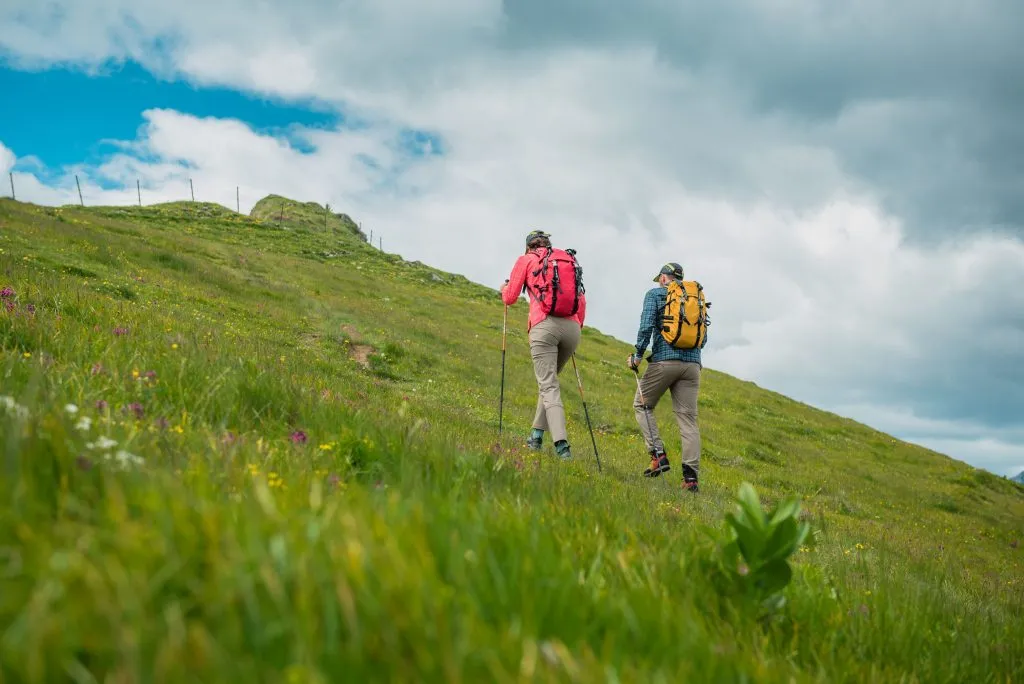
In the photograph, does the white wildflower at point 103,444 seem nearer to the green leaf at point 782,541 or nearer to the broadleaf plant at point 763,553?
the broadleaf plant at point 763,553

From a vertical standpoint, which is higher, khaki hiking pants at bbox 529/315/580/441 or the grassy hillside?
khaki hiking pants at bbox 529/315/580/441

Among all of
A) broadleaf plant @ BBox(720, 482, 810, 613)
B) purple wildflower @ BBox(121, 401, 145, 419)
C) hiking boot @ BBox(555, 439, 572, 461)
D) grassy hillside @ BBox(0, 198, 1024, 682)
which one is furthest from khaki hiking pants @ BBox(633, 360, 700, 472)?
purple wildflower @ BBox(121, 401, 145, 419)

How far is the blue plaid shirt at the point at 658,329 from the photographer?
398 inches

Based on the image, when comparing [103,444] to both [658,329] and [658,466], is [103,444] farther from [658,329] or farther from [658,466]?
[658,466]

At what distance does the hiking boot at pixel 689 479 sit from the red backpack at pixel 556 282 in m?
3.55

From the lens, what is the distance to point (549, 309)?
9.23 metres

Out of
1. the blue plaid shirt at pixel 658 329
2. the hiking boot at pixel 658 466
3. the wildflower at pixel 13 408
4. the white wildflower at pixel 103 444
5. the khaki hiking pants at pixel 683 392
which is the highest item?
the blue plaid shirt at pixel 658 329

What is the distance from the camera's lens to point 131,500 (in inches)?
60.0

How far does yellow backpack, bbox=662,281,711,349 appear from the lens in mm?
9922

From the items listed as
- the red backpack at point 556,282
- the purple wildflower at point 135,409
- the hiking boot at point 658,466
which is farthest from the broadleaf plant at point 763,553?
the hiking boot at point 658,466

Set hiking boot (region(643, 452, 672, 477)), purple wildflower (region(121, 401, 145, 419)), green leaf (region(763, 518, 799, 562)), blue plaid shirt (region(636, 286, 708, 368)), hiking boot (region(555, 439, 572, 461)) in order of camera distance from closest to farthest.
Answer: green leaf (region(763, 518, 799, 562)), purple wildflower (region(121, 401, 145, 419)), hiking boot (region(555, 439, 572, 461)), blue plaid shirt (region(636, 286, 708, 368)), hiking boot (region(643, 452, 672, 477))

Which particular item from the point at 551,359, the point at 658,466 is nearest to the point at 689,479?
the point at 658,466

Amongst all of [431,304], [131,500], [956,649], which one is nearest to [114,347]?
[131,500]

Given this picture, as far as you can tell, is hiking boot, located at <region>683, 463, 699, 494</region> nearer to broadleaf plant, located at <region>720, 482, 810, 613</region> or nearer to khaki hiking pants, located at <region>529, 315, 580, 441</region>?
khaki hiking pants, located at <region>529, 315, 580, 441</region>
